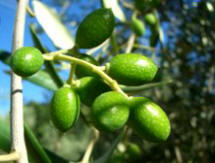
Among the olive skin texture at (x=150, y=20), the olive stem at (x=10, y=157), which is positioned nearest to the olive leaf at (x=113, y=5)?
the olive skin texture at (x=150, y=20)

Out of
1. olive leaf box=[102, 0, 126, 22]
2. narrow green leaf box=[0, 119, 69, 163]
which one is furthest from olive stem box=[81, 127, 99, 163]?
olive leaf box=[102, 0, 126, 22]

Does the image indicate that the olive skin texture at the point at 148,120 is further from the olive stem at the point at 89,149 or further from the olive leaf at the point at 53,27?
the olive leaf at the point at 53,27

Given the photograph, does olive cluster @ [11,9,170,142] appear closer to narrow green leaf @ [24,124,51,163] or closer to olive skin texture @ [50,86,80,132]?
olive skin texture @ [50,86,80,132]

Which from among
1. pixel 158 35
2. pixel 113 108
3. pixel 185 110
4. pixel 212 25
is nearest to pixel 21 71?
pixel 113 108

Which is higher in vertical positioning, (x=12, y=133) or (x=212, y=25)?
(x=12, y=133)

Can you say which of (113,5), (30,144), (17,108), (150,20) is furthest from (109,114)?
(150,20)

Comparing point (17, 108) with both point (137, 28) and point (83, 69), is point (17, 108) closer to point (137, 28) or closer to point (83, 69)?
point (83, 69)

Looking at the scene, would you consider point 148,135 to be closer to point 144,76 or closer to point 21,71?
point 144,76
